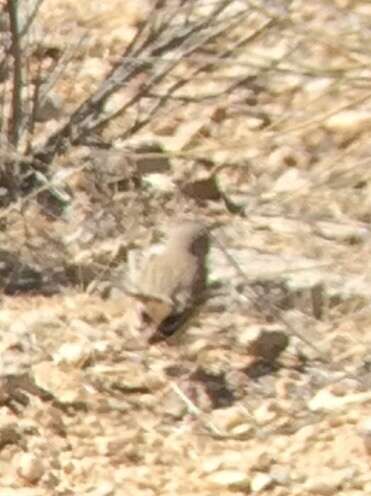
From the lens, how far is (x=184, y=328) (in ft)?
16.2

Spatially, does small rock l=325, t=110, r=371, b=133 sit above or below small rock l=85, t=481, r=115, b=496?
above

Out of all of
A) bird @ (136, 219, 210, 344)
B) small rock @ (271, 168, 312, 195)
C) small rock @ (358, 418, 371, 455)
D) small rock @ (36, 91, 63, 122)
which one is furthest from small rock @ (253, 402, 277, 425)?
small rock @ (36, 91, 63, 122)

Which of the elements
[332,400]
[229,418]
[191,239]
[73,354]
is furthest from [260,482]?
[191,239]

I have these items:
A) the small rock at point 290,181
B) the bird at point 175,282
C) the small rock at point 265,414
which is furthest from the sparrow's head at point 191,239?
the small rock at point 290,181

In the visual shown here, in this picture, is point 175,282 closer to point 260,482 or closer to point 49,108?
point 260,482

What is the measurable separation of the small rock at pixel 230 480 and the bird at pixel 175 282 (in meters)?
0.66

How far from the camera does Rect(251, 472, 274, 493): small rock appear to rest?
168 inches

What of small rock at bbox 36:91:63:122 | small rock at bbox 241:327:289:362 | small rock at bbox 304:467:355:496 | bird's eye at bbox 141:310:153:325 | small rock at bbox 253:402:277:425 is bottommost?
small rock at bbox 304:467:355:496

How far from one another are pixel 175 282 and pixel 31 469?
857 millimetres

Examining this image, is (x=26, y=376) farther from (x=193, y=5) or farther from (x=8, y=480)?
(x=193, y=5)

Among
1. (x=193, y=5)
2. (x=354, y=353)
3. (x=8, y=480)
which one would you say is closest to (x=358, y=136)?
(x=193, y=5)

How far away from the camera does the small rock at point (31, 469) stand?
424 centimetres

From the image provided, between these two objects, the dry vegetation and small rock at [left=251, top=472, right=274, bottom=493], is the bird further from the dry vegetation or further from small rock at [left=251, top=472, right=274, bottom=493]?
small rock at [left=251, top=472, right=274, bottom=493]

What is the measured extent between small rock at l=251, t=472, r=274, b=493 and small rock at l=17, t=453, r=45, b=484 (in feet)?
1.58
